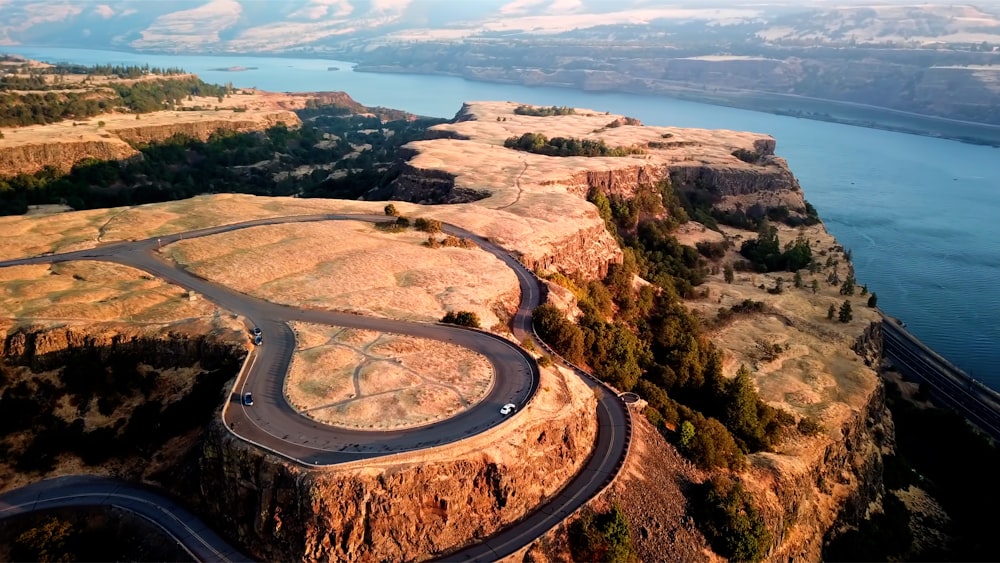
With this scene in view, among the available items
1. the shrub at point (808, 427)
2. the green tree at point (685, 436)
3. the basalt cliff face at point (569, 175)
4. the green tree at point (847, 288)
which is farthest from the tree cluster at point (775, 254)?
the green tree at point (685, 436)

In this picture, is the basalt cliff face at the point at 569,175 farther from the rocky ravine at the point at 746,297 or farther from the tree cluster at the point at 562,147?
the tree cluster at the point at 562,147

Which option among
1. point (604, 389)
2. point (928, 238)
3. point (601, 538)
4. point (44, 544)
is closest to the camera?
point (44, 544)

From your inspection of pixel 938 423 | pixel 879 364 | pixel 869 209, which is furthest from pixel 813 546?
pixel 869 209

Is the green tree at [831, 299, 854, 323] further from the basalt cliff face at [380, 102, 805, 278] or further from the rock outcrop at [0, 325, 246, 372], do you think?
the rock outcrop at [0, 325, 246, 372]

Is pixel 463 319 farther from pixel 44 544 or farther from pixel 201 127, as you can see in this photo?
pixel 201 127

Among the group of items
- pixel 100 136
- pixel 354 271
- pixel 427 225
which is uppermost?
pixel 427 225

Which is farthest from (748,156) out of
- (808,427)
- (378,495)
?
(378,495)
